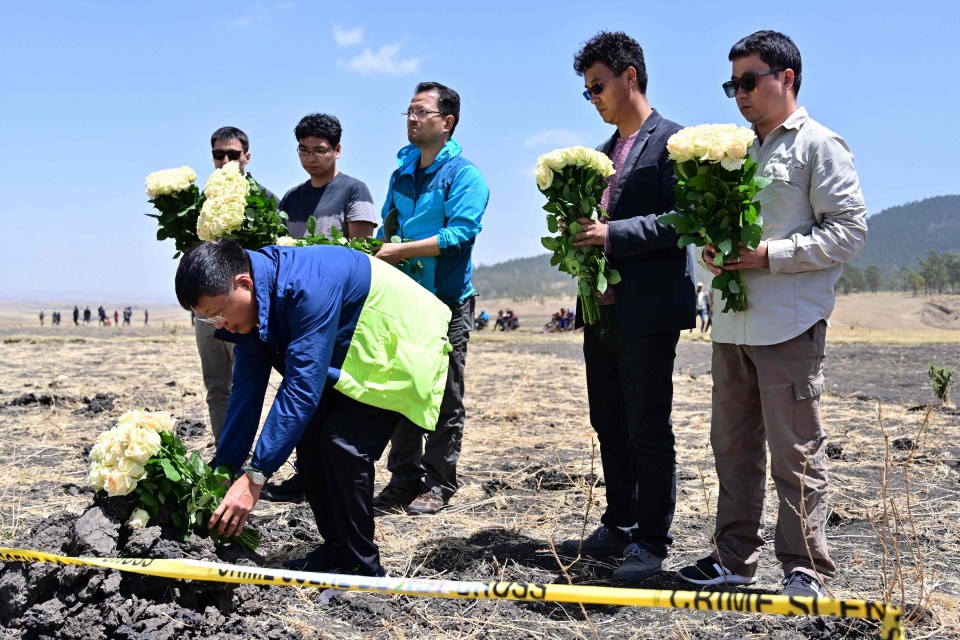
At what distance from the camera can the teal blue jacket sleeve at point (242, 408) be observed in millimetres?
3785

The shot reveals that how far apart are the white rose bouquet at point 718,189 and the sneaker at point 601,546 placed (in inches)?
58.9

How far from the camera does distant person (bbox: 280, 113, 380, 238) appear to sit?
17.8ft

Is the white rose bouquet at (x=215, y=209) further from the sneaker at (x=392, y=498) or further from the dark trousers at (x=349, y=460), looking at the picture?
the sneaker at (x=392, y=498)

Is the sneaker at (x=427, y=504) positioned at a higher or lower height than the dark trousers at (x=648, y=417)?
lower

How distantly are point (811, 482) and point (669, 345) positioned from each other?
2.96 feet

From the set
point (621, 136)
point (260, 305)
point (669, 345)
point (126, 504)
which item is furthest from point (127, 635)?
point (621, 136)

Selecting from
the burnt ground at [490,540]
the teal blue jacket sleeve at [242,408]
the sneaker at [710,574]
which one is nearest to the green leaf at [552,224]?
the burnt ground at [490,540]

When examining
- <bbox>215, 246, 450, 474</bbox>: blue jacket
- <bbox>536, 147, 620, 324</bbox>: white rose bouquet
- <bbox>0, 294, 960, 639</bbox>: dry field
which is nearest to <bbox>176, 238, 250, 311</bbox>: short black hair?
<bbox>215, 246, 450, 474</bbox>: blue jacket

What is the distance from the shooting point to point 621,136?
426 centimetres

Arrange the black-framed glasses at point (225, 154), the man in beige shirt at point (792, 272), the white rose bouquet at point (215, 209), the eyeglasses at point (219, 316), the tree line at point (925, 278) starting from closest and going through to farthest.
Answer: the eyeglasses at point (219, 316) < the man in beige shirt at point (792, 272) < the white rose bouquet at point (215, 209) < the black-framed glasses at point (225, 154) < the tree line at point (925, 278)

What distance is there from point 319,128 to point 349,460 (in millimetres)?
2682

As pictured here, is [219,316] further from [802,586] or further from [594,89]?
[802,586]

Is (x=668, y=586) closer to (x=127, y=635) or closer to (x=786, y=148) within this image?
(x=786, y=148)

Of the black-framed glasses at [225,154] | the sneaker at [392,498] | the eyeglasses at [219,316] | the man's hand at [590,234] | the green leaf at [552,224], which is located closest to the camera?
the eyeglasses at [219,316]
